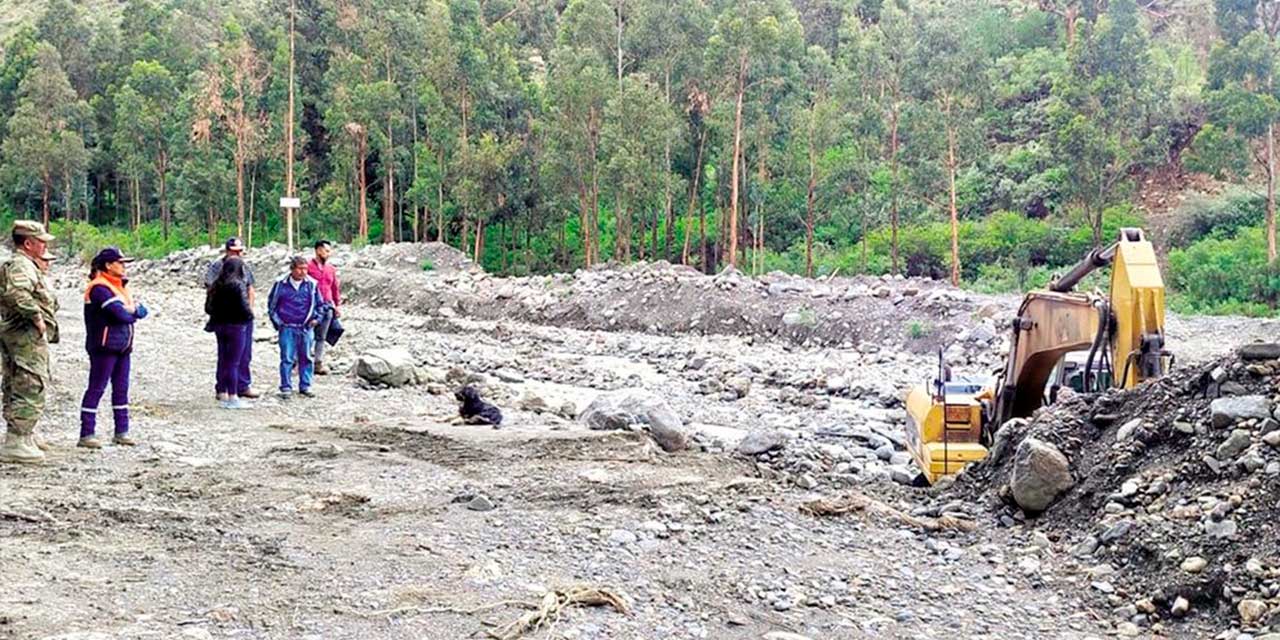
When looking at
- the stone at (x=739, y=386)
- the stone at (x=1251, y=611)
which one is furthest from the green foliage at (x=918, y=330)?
the stone at (x=1251, y=611)

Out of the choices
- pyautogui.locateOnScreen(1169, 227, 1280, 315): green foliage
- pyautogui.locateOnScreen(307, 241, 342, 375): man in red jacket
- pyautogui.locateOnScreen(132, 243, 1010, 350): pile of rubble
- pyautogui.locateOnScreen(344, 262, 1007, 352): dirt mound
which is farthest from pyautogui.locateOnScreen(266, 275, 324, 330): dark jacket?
pyautogui.locateOnScreen(1169, 227, 1280, 315): green foliage

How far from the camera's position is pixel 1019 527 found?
736 cm

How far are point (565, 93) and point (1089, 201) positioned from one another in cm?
1530

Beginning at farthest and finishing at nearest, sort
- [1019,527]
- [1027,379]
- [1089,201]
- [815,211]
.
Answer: [815,211] → [1089,201] → [1027,379] → [1019,527]

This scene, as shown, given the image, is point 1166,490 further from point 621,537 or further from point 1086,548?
point 621,537

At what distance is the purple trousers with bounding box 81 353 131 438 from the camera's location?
8539 mm

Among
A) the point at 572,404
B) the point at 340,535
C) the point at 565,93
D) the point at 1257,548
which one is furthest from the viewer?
the point at 565,93

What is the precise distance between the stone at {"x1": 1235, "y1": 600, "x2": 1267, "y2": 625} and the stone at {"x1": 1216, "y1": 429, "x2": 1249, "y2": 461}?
126 cm

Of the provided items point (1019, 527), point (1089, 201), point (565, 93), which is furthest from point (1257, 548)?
point (565, 93)

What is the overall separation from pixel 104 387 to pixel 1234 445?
7.53 m

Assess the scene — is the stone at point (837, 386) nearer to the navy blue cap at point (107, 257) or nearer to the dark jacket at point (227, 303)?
the dark jacket at point (227, 303)

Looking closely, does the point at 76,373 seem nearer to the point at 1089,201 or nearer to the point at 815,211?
the point at 1089,201

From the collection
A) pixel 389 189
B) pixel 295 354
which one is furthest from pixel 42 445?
pixel 389 189

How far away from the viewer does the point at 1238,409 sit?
6.69m
